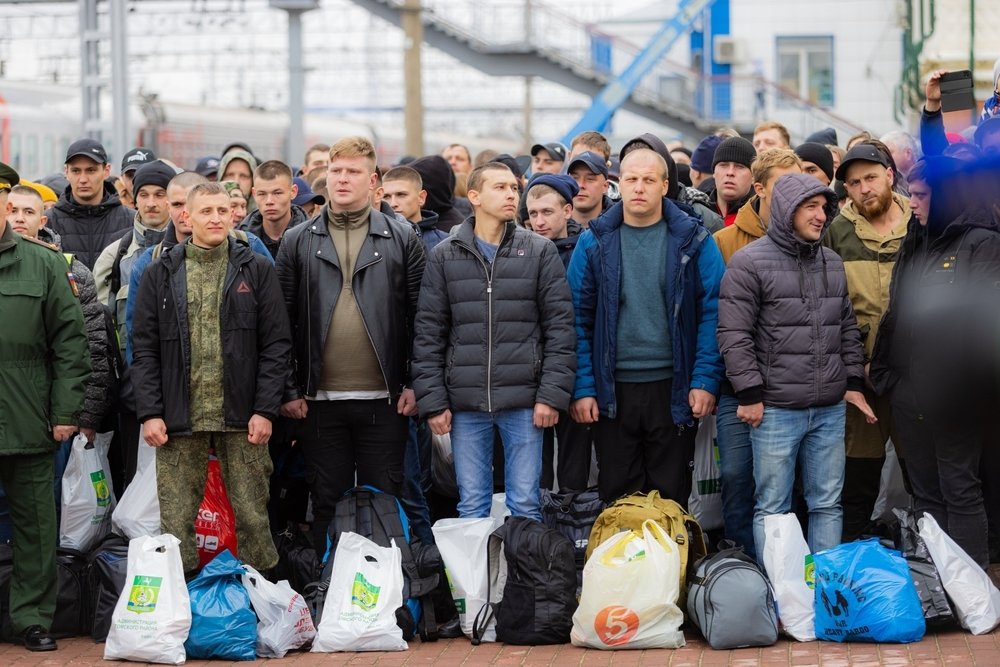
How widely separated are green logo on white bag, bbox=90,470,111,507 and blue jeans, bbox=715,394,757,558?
122 inches

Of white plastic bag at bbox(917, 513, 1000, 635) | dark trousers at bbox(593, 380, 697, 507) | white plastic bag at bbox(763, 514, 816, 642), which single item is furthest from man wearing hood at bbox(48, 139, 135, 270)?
white plastic bag at bbox(917, 513, 1000, 635)

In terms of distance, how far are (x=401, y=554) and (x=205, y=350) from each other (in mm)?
1335

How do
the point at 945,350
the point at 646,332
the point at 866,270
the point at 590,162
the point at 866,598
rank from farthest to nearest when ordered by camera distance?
the point at 590,162, the point at 866,270, the point at 646,332, the point at 945,350, the point at 866,598

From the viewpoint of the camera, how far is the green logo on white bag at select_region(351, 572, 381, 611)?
22.1 feet

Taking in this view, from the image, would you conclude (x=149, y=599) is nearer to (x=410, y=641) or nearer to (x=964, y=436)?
(x=410, y=641)

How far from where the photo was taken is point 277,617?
6.72 metres

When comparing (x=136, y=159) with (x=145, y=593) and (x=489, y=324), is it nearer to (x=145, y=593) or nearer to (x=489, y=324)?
(x=489, y=324)

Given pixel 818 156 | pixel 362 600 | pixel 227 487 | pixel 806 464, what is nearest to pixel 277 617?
pixel 362 600

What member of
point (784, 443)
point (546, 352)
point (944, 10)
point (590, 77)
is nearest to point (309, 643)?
point (546, 352)

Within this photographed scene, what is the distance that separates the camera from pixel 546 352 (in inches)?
278

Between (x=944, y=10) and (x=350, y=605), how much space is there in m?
11.8

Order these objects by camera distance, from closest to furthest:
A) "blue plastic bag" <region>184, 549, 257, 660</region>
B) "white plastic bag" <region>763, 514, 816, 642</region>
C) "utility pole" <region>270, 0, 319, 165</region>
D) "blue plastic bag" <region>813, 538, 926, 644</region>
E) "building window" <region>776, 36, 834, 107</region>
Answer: "blue plastic bag" <region>813, 538, 926, 644</region>, "blue plastic bag" <region>184, 549, 257, 660</region>, "white plastic bag" <region>763, 514, 816, 642</region>, "utility pole" <region>270, 0, 319, 165</region>, "building window" <region>776, 36, 834, 107</region>

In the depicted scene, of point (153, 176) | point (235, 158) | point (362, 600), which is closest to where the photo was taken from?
point (362, 600)

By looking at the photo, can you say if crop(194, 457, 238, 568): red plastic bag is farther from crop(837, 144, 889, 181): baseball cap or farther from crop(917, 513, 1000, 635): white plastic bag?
crop(837, 144, 889, 181): baseball cap
